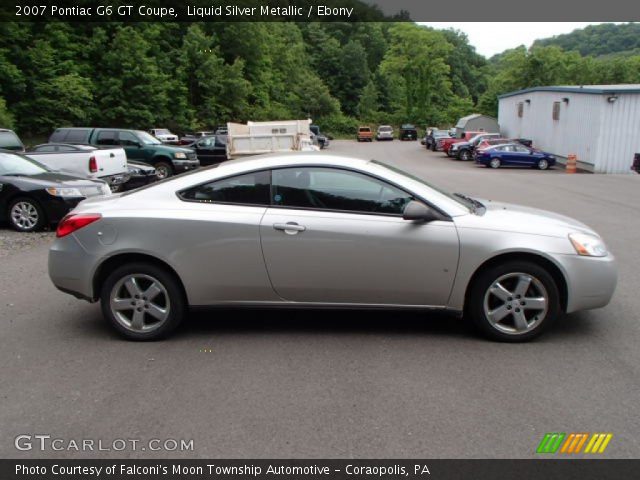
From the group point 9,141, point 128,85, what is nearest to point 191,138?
point 128,85

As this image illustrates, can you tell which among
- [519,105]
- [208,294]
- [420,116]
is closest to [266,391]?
[208,294]

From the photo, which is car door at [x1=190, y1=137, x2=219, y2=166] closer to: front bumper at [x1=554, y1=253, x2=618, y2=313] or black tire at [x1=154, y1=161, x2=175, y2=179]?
black tire at [x1=154, y1=161, x2=175, y2=179]

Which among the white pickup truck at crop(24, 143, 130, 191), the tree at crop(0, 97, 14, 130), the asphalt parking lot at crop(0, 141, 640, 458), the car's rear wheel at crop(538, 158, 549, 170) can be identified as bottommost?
the car's rear wheel at crop(538, 158, 549, 170)

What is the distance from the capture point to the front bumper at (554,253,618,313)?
4992 mm

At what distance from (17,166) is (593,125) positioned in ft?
86.0

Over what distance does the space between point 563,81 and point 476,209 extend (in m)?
65.3

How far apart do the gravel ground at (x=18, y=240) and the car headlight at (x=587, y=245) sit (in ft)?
25.6

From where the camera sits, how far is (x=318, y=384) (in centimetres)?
426

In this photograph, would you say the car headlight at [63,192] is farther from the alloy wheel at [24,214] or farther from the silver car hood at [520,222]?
the silver car hood at [520,222]

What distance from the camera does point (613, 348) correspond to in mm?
4961

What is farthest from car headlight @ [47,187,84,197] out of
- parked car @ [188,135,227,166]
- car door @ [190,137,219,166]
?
car door @ [190,137,219,166]

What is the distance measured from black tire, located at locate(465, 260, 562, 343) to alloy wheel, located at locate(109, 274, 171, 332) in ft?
8.65

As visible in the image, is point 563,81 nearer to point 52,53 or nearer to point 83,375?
point 52,53

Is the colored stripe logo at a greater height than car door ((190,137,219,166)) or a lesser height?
lesser
